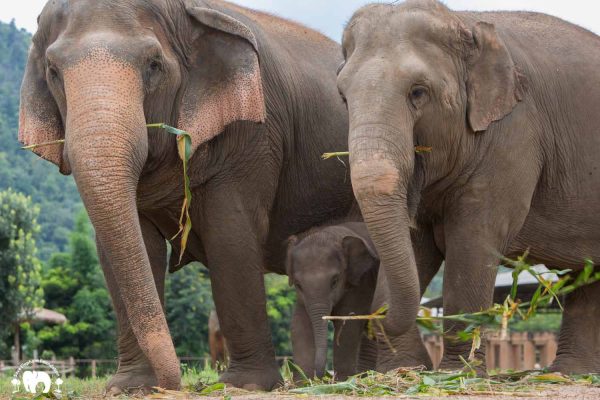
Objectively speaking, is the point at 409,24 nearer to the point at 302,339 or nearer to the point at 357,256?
the point at 357,256

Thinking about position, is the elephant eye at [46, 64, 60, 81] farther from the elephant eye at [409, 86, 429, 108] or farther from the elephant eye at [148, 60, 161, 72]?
the elephant eye at [409, 86, 429, 108]

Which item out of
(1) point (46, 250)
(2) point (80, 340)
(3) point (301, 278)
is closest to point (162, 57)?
(3) point (301, 278)

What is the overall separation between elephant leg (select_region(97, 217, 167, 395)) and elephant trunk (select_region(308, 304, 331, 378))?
116cm

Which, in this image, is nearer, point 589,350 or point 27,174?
point 589,350

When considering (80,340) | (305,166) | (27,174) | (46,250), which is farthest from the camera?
(27,174)

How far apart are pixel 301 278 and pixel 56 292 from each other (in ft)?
123

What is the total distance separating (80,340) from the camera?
42.2m

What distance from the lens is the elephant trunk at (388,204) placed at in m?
6.88

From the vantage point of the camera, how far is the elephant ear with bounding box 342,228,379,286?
30.9ft

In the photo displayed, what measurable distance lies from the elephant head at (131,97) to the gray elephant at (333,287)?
172cm

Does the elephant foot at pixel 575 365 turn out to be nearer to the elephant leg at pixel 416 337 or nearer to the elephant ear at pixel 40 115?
the elephant leg at pixel 416 337

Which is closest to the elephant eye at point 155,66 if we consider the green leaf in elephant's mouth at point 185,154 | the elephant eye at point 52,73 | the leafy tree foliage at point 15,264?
the green leaf in elephant's mouth at point 185,154

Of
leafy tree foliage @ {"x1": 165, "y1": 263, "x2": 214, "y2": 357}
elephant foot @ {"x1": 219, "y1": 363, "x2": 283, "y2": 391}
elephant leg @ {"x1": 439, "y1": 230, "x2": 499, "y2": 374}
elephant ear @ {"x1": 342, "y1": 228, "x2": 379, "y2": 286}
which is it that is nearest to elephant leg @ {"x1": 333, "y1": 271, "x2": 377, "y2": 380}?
elephant ear @ {"x1": 342, "y1": 228, "x2": 379, "y2": 286}

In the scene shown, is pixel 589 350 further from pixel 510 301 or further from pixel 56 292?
pixel 56 292
